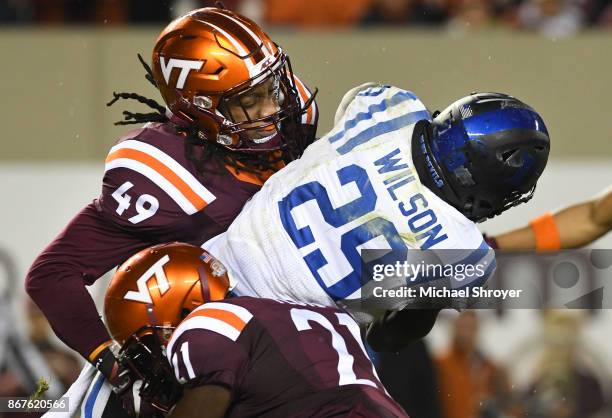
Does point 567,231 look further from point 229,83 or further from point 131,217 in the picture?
point 131,217

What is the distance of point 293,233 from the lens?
2.21 m

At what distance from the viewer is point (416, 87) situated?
3543 mm

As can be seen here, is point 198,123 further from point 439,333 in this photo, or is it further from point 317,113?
point 439,333

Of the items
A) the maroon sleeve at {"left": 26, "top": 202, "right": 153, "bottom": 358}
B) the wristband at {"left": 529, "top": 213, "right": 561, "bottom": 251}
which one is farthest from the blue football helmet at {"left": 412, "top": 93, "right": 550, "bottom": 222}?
the maroon sleeve at {"left": 26, "top": 202, "right": 153, "bottom": 358}

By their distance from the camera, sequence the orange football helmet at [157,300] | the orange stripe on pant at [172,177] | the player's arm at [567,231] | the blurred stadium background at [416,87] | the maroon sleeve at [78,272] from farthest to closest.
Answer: the blurred stadium background at [416,87] → the player's arm at [567,231] → the maroon sleeve at [78,272] → the orange stripe on pant at [172,177] → the orange football helmet at [157,300]

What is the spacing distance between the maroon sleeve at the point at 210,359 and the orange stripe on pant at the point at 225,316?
0.03 meters

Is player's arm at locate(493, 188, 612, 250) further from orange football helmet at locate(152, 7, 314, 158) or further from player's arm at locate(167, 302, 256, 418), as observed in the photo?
player's arm at locate(167, 302, 256, 418)

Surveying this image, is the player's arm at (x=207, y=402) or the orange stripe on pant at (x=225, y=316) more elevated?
the orange stripe on pant at (x=225, y=316)

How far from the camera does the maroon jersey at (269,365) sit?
2.09 m

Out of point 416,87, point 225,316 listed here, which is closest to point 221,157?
point 225,316

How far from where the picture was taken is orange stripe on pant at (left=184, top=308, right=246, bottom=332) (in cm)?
212

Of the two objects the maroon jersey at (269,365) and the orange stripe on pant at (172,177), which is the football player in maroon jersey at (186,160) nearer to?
the orange stripe on pant at (172,177)

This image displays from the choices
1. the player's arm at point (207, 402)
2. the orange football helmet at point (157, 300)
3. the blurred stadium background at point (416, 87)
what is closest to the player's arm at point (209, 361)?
the player's arm at point (207, 402)

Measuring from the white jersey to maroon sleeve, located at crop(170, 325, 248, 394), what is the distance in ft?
0.69
